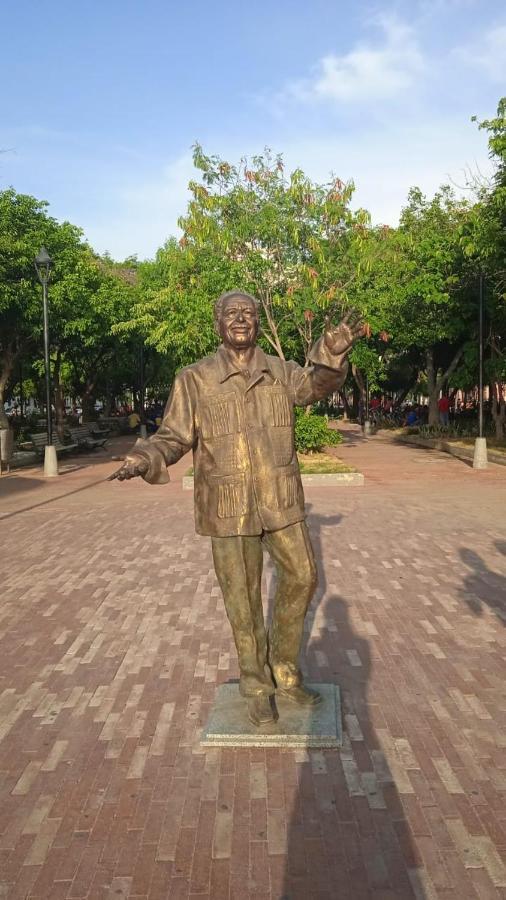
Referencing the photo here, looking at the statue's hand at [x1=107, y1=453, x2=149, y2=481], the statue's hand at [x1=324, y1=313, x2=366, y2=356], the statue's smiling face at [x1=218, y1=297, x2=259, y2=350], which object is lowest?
the statue's hand at [x1=107, y1=453, x2=149, y2=481]

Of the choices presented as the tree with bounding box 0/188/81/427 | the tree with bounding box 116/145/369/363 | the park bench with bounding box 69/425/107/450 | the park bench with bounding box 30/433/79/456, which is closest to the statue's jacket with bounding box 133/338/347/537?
the tree with bounding box 116/145/369/363

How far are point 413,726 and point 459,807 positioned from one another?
0.82 meters

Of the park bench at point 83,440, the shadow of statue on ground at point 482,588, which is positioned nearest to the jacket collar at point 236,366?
the shadow of statue on ground at point 482,588

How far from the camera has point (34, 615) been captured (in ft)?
21.1

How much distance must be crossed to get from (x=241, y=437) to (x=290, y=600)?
37.8 inches

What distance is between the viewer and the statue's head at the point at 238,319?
12.3 ft

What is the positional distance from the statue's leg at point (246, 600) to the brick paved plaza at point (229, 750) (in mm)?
391

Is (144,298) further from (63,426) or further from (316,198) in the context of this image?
(316,198)

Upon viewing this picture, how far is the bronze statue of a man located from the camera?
376 cm

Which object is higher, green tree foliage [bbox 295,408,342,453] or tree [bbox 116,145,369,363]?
tree [bbox 116,145,369,363]

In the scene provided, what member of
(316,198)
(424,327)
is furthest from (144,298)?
(316,198)

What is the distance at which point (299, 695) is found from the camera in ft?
13.8

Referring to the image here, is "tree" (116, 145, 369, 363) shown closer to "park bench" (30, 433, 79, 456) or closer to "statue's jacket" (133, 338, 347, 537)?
"park bench" (30, 433, 79, 456)

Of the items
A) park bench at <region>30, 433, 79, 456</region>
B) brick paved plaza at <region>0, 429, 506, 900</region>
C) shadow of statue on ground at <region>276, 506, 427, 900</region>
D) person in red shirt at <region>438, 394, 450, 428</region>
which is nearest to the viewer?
shadow of statue on ground at <region>276, 506, 427, 900</region>
